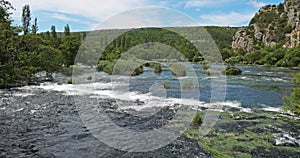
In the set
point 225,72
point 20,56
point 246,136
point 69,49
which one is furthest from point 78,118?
point 69,49

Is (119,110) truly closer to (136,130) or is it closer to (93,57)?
(136,130)

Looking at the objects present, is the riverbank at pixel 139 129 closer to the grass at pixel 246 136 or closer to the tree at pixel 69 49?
the grass at pixel 246 136

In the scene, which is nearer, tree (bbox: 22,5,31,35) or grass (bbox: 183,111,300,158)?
grass (bbox: 183,111,300,158)

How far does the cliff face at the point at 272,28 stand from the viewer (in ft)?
347

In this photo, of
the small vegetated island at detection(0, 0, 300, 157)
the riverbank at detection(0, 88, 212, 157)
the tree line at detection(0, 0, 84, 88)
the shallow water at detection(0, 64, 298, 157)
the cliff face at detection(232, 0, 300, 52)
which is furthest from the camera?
the cliff face at detection(232, 0, 300, 52)

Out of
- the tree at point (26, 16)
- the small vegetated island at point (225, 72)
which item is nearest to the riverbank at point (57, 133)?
the small vegetated island at point (225, 72)

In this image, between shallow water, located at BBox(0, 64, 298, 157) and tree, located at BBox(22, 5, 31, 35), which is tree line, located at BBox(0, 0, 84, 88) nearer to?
shallow water, located at BBox(0, 64, 298, 157)

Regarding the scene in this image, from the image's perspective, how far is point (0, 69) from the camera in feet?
55.0

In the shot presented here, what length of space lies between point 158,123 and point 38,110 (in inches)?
301

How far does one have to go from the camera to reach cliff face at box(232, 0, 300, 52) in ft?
347

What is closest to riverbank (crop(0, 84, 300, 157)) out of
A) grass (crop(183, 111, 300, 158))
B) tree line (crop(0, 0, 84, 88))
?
grass (crop(183, 111, 300, 158))

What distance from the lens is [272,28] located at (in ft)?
401

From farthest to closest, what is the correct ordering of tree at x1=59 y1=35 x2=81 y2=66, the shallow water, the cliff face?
1. the cliff face
2. tree at x1=59 y1=35 x2=81 y2=66
3. the shallow water

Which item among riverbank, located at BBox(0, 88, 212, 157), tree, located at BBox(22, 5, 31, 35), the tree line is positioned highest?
tree, located at BBox(22, 5, 31, 35)
